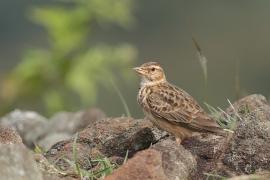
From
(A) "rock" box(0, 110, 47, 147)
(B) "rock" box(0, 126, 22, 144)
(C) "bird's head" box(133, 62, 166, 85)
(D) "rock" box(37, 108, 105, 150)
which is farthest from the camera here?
(A) "rock" box(0, 110, 47, 147)

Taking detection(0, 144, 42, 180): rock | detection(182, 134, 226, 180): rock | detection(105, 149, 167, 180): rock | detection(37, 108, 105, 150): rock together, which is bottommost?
detection(182, 134, 226, 180): rock

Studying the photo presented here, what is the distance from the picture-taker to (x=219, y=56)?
2128 cm

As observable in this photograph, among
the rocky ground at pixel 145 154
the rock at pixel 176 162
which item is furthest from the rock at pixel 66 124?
the rock at pixel 176 162

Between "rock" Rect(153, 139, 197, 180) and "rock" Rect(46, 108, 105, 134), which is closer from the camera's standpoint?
"rock" Rect(153, 139, 197, 180)

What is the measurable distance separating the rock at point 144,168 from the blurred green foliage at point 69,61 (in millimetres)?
6921

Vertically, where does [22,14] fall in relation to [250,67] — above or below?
above

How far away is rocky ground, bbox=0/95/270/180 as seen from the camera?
7.62 meters

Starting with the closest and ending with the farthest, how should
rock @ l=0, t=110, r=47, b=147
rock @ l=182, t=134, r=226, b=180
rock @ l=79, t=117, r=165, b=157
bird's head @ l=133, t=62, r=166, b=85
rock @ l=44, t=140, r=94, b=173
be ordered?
rock @ l=182, t=134, r=226, b=180 → rock @ l=44, t=140, r=94, b=173 → rock @ l=79, t=117, r=165, b=157 → bird's head @ l=133, t=62, r=166, b=85 → rock @ l=0, t=110, r=47, b=147

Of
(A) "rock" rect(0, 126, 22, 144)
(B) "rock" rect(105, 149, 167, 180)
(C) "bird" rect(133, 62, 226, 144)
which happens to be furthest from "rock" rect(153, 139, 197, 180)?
(C) "bird" rect(133, 62, 226, 144)

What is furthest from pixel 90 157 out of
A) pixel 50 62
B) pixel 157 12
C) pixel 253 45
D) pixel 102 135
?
pixel 157 12

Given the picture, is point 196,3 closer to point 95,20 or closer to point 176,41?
point 176,41

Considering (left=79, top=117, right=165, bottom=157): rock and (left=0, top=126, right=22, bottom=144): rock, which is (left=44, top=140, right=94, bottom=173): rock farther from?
(left=0, top=126, right=22, bottom=144): rock

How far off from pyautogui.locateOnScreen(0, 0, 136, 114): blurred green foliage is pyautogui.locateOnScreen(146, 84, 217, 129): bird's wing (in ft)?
13.5

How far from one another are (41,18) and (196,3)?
31.9 feet
